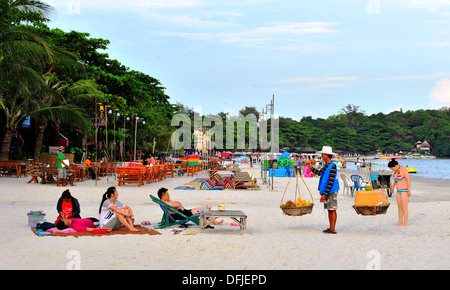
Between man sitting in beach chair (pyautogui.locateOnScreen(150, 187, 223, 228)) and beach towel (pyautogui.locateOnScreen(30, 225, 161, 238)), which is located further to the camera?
man sitting in beach chair (pyautogui.locateOnScreen(150, 187, 223, 228))

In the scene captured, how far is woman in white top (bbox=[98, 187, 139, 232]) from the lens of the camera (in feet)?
27.8

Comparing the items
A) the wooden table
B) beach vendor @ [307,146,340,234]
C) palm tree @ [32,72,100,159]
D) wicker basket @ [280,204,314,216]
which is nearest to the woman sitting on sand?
the wooden table

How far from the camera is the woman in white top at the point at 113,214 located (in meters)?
8.48

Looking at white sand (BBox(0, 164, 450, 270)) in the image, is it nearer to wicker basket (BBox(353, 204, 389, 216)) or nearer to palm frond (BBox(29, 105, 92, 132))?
wicker basket (BBox(353, 204, 389, 216))

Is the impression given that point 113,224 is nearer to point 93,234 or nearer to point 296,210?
point 93,234

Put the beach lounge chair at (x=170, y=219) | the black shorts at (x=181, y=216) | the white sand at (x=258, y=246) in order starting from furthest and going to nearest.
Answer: the black shorts at (x=181, y=216), the beach lounge chair at (x=170, y=219), the white sand at (x=258, y=246)

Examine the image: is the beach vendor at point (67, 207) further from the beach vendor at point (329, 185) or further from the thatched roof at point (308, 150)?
the thatched roof at point (308, 150)

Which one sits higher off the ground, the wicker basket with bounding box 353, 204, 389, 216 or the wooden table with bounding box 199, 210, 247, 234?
the wicker basket with bounding box 353, 204, 389, 216

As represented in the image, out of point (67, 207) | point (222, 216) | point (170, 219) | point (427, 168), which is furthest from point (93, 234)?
point (427, 168)

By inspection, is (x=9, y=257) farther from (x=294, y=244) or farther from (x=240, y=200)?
(x=240, y=200)

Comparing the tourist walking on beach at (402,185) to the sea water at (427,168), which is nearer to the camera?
the tourist walking on beach at (402,185)

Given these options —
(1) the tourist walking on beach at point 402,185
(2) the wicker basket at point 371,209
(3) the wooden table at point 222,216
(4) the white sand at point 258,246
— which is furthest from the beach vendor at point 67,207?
(1) the tourist walking on beach at point 402,185

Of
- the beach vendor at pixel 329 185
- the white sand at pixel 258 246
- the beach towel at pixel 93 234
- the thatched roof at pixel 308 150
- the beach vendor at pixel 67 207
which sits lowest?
the white sand at pixel 258 246

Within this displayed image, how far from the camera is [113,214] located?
28.1 ft
